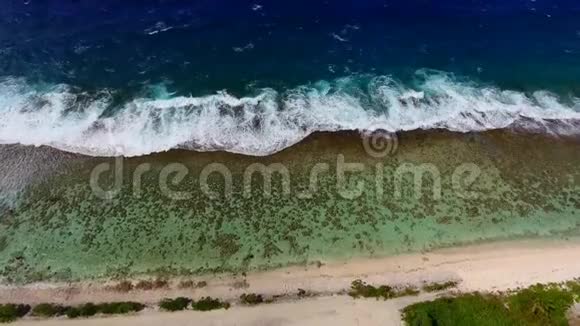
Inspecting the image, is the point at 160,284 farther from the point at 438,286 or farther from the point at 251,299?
the point at 438,286

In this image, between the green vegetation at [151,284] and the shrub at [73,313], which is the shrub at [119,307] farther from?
the green vegetation at [151,284]

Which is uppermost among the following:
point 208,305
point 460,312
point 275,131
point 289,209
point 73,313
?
point 275,131

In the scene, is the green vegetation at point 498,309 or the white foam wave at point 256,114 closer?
the green vegetation at point 498,309

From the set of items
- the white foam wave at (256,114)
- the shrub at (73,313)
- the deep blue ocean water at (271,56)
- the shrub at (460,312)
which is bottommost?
the shrub at (460,312)

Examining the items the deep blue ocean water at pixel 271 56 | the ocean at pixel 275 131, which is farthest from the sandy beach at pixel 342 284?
the deep blue ocean water at pixel 271 56

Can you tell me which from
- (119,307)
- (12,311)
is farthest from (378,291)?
(12,311)

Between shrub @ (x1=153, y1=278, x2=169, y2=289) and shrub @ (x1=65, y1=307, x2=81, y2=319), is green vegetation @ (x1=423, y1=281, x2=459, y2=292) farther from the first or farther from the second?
shrub @ (x1=65, y1=307, x2=81, y2=319)

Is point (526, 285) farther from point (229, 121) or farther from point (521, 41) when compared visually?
point (521, 41)
